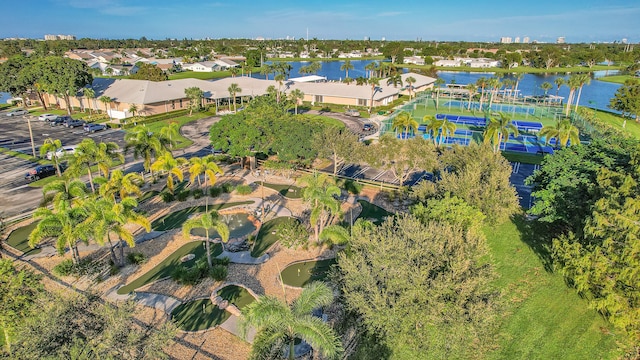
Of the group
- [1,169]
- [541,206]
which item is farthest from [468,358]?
[1,169]

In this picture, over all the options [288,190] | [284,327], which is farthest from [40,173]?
[284,327]

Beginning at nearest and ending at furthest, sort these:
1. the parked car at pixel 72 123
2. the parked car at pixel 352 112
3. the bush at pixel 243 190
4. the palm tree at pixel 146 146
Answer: the palm tree at pixel 146 146 < the bush at pixel 243 190 < the parked car at pixel 72 123 < the parked car at pixel 352 112

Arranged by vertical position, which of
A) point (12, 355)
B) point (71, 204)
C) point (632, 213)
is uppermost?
point (632, 213)

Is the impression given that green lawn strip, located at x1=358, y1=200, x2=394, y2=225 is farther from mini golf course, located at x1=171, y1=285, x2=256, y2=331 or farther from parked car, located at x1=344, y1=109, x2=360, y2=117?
parked car, located at x1=344, y1=109, x2=360, y2=117

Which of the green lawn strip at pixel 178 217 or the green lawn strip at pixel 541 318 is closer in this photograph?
the green lawn strip at pixel 541 318

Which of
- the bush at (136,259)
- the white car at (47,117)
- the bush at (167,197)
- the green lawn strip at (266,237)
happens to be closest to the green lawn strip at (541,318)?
the green lawn strip at (266,237)

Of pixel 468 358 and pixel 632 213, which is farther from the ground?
pixel 632 213

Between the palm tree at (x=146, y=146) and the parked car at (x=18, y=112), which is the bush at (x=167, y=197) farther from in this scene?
the parked car at (x=18, y=112)

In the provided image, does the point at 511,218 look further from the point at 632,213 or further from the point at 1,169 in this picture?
the point at 1,169

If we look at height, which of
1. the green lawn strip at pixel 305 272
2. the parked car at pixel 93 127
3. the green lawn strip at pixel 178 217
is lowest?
the green lawn strip at pixel 305 272
